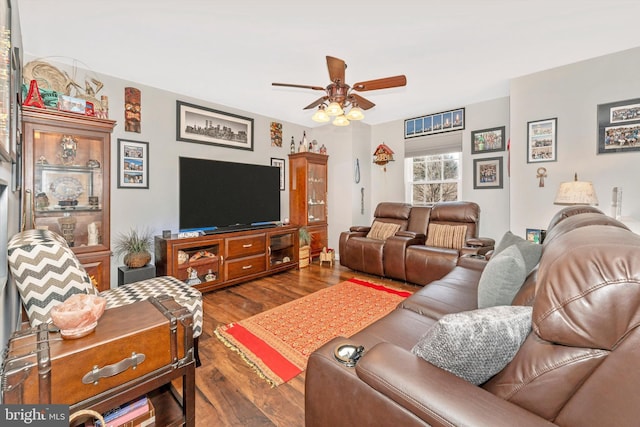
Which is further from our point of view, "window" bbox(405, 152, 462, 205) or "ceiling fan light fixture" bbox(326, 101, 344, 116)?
"window" bbox(405, 152, 462, 205)

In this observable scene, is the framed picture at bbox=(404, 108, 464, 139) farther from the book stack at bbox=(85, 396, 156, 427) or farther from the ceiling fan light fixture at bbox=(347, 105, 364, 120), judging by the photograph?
the book stack at bbox=(85, 396, 156, 427)

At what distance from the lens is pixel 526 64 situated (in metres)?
2.96

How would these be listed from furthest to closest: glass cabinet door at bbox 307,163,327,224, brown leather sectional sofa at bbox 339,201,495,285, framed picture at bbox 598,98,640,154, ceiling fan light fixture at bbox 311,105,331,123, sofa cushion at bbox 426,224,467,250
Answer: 1. glass cabinet door at bbox 307,163,327,224
2. sofa cushion at bbox 426,224,467,250
3. brown leather sectional sofa at bbox 339,201,495,285
4. framed picture at bbox 598,98,640,154
5. ceiling fan light fixture at bbox 311,105,331,123

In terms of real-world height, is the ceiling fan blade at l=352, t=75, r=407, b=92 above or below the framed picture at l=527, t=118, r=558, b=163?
above

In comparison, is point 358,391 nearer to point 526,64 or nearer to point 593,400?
point 593,400

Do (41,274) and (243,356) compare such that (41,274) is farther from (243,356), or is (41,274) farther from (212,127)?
(212,127)

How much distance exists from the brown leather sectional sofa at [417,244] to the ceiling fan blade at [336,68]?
2.23 m

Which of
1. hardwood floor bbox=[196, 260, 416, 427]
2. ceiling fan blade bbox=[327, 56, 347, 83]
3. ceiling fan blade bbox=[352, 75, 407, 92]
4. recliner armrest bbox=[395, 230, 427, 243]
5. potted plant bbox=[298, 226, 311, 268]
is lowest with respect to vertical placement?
hardwood floor bbox=[196, 260, 416, 427]

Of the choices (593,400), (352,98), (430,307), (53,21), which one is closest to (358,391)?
(593,400)

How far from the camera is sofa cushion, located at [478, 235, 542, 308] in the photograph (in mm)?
1346

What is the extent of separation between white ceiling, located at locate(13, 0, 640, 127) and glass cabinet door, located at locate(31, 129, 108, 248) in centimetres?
87

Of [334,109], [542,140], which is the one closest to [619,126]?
[542,140]

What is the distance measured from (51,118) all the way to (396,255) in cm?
380

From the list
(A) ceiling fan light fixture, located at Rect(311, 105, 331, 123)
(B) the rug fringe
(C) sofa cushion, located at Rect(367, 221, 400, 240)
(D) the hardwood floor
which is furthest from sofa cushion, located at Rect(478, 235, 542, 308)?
(C) sofa cushion, located at Rect(367, 221, 400, 240)
